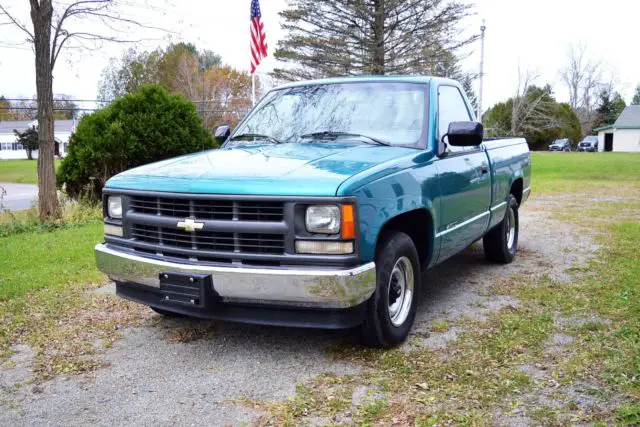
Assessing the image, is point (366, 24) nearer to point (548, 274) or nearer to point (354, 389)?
point (548, 274)

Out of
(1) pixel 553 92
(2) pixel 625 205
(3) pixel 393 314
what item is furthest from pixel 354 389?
(1) pixel 553 92

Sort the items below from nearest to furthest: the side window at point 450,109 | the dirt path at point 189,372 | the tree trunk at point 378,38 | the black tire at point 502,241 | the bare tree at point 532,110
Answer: the dirt path at point 189,372 < the side window at point 450,109 < the black tire at point 502,241 < the tree trunk at point 378,38 < the bare tree at point 532,110

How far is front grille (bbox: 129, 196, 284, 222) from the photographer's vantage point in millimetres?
3604

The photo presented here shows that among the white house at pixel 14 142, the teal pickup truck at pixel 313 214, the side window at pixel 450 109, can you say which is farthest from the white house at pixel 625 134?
the teal pickup truck at pixel 313 214

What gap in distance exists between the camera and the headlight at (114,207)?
14.1ft

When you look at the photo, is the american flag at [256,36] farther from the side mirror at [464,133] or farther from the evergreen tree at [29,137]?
the evergreen tree at [29,137]

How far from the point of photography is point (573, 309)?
4980 mm

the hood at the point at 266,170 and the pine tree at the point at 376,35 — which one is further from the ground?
the pine tree at the point at 376,35

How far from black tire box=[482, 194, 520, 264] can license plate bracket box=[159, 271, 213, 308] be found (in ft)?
12.9

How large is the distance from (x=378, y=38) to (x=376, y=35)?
146mm

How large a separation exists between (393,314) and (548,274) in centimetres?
282

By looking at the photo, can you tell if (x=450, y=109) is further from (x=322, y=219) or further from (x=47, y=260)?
(x=47, y=260)

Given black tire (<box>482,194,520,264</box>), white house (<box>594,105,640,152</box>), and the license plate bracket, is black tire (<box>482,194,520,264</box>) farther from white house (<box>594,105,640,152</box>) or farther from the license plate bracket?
white house (<box>594,105,640,152</box>)

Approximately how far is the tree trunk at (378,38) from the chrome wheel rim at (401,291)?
20621 mm
